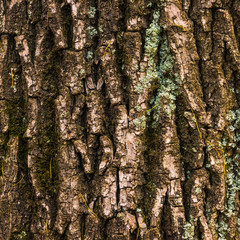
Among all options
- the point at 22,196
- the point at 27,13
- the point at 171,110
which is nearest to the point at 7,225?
the point at 22,196

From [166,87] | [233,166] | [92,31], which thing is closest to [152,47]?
[166,87]

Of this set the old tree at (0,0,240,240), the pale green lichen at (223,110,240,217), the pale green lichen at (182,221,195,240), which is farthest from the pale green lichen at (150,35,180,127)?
the pale green lichen at (182,221,195,240)

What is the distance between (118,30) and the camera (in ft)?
5.17

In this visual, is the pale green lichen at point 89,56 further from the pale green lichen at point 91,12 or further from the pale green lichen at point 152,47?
the pale green lichen at point 152,47

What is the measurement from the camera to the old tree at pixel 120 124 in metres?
1.51

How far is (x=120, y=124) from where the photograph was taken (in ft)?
5.01

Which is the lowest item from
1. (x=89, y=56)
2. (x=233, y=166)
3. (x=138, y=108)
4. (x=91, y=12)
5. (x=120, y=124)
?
(x=233, y=166)

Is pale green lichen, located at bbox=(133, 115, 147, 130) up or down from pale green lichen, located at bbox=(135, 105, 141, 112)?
down

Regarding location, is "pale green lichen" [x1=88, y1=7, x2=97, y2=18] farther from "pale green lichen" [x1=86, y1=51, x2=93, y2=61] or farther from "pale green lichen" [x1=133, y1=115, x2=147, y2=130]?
"pale green lichen" [x1=133, y1=115, x2=147, y2=130]

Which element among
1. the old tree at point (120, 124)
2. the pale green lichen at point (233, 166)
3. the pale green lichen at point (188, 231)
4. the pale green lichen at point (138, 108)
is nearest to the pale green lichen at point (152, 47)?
the old tree at point (120, 124)

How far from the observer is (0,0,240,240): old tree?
1.51 meters

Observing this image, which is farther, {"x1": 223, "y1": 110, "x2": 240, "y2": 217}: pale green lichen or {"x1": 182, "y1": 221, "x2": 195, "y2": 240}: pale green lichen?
{"x1": 223, "y1": 110, "x2": 240, "y2": 217}: pale green lichen

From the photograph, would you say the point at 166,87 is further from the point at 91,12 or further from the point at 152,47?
the point at 91,12

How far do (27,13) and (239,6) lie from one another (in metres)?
1.49
